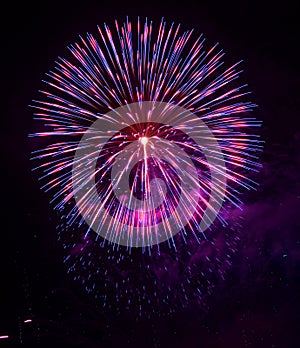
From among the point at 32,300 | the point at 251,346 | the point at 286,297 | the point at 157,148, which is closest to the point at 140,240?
the point at 32,300

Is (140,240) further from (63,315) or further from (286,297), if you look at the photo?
(286,297)

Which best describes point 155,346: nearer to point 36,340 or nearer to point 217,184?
point 36,340

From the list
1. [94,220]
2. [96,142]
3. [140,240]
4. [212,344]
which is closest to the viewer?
[96,142]

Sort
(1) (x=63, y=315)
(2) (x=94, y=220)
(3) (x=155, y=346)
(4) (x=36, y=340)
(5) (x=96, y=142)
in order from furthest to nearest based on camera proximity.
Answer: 1. (3) (x=155, y=346)
2. (1) (x=63, y=315)
3. (4) (x=36, y=340)
4. (2) (x=94, y=220)
5. (5) (x=96, y=142)

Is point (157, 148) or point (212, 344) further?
point (212, 344)

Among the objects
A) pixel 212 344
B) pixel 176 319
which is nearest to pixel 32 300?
pixel 176 319

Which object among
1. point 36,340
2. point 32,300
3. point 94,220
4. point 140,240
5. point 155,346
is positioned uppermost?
point 94,220

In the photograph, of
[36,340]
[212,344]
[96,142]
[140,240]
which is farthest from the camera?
[212,344]

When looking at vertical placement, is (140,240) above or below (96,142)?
below

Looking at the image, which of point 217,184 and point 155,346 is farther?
point 155,346
